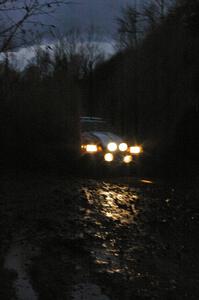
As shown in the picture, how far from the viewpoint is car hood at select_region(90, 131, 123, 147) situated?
17.5 m

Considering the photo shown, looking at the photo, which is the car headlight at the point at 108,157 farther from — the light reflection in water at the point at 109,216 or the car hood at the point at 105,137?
the light reflection in water at the point at 109,216

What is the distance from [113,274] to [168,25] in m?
25.0

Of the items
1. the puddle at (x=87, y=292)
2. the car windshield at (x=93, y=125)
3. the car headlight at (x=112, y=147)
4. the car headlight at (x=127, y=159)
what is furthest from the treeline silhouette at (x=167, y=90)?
the puddle at (x=87, y=292)

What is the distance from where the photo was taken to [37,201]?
37.0 ft

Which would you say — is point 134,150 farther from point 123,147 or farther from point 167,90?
point 167,90

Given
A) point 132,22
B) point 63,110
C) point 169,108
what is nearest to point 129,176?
point 63,110

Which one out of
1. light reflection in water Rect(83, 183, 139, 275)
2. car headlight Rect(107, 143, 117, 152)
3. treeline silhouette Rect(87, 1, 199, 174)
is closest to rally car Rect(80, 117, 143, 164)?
car headlight Rect(107, 143, 117, 152)

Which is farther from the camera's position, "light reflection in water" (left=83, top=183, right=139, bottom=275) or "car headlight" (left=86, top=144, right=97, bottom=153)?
"car headlight" (left=86, top=144, right=97, bottom=153)

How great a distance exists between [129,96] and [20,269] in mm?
29715

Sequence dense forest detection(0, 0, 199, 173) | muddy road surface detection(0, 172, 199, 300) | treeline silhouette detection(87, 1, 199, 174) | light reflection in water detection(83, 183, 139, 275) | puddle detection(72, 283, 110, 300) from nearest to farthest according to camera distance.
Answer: puddle detection(72, 283, 110, 300) < muddy road surface detection(0, 172, 199, 300) < light reflection in water detection(83, 183, 139, 275) < dense forest detection(0, 0, 199, 173) < treeline silhouette detection(87, 1, 199, 174)

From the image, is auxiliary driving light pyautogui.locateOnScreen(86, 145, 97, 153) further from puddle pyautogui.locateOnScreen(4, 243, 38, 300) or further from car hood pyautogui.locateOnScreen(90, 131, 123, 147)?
puddle pyautogui.locateOnScreen(4, 243, 38, 300)

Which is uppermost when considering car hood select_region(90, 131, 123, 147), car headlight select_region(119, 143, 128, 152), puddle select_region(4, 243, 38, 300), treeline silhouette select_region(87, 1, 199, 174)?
treeline silhouette select_region(87, 1, 199, 174)

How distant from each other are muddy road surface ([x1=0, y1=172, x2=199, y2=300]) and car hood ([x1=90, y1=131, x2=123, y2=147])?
12.0ft

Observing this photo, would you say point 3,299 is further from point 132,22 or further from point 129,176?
point 132,22
